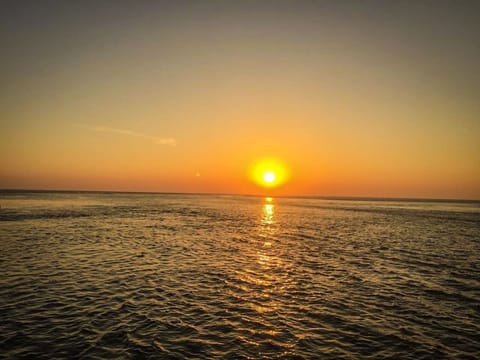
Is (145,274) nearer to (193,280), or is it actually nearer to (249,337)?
(193,280)

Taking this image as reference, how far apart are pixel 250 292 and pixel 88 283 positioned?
9.15m

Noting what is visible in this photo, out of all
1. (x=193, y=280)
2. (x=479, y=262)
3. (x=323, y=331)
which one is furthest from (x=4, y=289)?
(x=479, y=262)

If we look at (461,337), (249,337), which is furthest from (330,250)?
(249,337)

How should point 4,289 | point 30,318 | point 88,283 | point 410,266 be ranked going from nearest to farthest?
point 30,318
point 4,289
point 88,283
point 410,266

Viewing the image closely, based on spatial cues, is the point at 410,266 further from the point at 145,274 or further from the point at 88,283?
the point at 88,283

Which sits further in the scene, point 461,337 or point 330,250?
point 330,250

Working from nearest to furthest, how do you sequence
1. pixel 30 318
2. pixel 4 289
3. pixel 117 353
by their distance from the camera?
pixel 117 353
pixel 30 318
pixel 4 289

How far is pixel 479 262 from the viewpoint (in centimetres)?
2509

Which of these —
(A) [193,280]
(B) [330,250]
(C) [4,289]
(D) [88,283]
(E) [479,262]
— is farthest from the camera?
(B) [330,250]

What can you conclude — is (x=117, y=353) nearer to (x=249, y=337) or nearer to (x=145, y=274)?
(x=249, y=337)

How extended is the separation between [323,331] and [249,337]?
2985 millimetres

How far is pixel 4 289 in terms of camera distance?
49.6 ft

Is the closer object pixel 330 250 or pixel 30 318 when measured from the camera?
pixel 30 318

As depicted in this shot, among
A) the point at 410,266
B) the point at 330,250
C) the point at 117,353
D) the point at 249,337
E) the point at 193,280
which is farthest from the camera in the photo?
the point at 330,250
